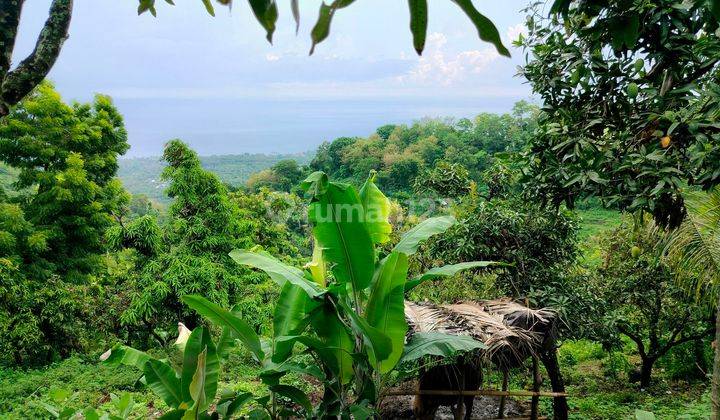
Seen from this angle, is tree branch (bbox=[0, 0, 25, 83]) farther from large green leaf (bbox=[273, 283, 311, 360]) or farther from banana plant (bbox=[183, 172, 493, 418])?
large green leaf (bbox=[273, 283, 311, 360])

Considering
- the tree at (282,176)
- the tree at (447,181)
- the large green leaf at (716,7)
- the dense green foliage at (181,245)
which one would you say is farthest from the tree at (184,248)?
the tree at (282,176)

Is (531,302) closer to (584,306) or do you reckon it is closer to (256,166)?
(584,306)

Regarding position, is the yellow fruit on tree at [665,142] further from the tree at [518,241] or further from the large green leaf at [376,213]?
the tree at [518,241]

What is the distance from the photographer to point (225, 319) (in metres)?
3.03

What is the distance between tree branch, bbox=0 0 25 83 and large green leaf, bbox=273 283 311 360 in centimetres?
208

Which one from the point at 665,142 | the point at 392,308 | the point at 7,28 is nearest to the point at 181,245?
the point at 392,308

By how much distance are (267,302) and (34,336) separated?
3153 mm

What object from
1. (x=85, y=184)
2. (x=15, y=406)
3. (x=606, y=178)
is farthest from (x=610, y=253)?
(x=85, y=184)

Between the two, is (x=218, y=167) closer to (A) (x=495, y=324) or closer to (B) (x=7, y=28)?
(A) (x=495, y=324)

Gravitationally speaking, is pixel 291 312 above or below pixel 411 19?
below

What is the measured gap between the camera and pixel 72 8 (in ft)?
6.33

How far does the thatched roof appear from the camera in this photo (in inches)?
140

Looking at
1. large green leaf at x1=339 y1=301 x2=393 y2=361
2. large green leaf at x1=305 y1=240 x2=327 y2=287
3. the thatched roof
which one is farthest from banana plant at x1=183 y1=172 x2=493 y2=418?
the thatched roof

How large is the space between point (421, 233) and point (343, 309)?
0.78m
